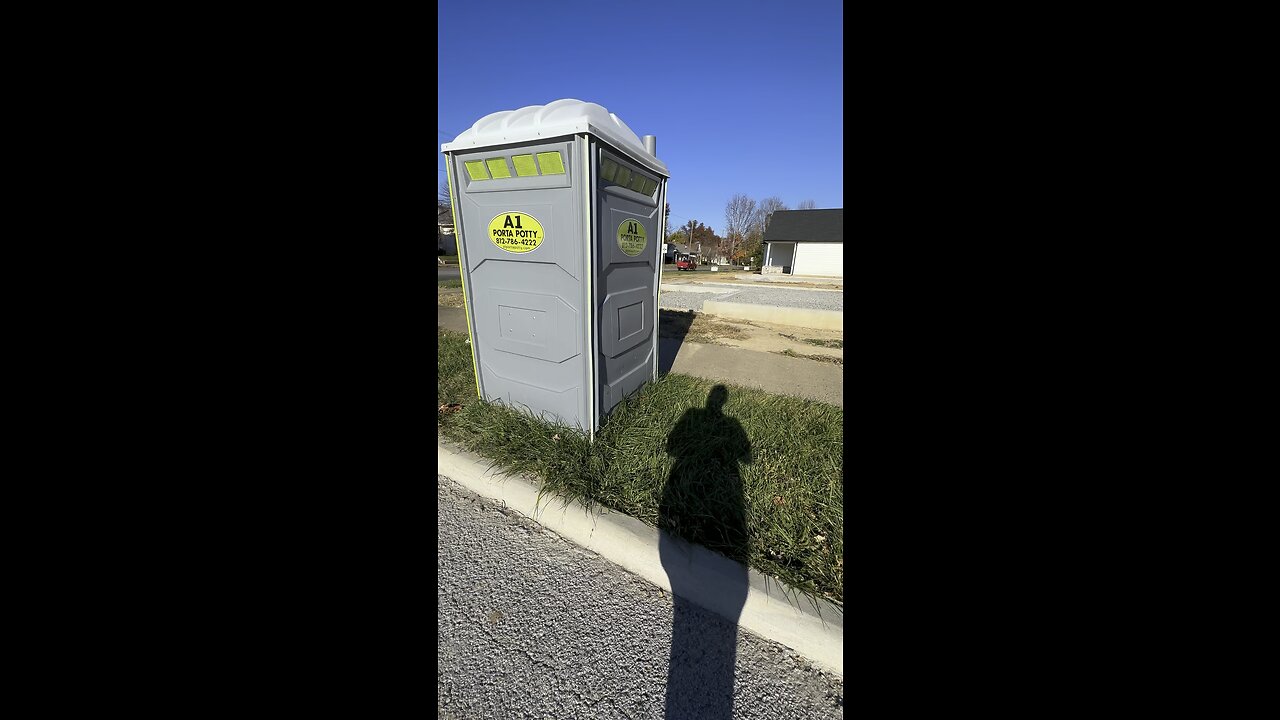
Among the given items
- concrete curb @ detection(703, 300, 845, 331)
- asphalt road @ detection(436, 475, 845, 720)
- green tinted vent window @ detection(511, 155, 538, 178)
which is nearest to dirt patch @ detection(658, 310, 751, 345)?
concrete curb @ detection(703, 300, 845, 331)

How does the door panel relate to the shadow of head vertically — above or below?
above

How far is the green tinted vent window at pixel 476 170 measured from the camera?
3.22 metres

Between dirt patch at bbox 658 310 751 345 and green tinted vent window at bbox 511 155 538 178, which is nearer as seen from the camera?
green tinted vent window at bbox 511 155 538 178

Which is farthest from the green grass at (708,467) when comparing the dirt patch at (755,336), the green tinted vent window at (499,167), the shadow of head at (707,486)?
the dirt patch at (755,336)

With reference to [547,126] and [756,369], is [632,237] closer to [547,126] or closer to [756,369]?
[547,126]

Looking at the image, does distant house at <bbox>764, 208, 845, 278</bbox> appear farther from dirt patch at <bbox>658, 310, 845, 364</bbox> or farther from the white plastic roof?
the white plastic roof

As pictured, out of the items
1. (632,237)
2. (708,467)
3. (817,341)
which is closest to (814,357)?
(817,341)

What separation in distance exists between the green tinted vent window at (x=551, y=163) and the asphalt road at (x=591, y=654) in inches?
95.9

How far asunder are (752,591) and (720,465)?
1.01m

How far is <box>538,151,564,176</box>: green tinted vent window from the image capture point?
2.88 m

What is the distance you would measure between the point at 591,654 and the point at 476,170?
3.22m
